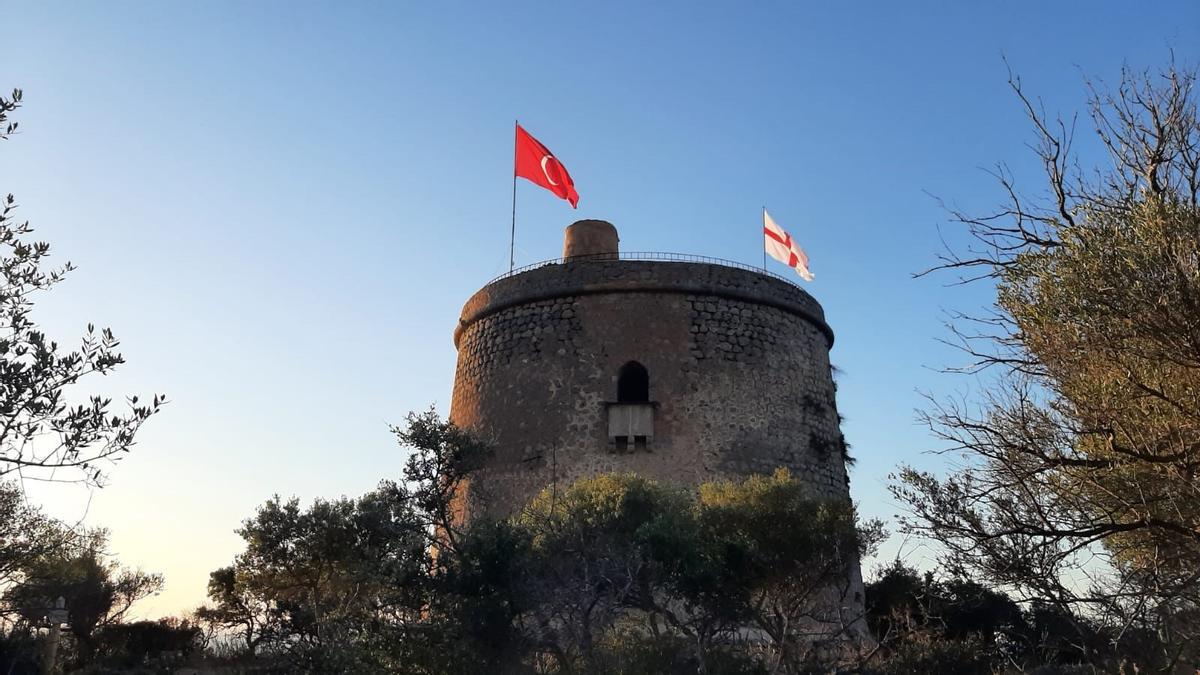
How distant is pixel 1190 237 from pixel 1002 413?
6.29 feet

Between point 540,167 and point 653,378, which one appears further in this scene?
point 540,167

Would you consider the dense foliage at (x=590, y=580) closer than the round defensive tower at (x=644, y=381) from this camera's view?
Yes

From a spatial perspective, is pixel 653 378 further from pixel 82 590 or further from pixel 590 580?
pixel 82 590

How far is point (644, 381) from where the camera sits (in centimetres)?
1573

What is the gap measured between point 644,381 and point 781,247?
14.8 feet

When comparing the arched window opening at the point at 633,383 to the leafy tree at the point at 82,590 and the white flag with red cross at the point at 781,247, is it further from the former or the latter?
the leafy tree at the point at 82,590

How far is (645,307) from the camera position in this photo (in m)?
15.8

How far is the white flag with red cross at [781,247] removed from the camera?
1812cm

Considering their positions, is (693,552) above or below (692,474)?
below

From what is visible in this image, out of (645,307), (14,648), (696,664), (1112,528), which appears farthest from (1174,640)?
(14,648)

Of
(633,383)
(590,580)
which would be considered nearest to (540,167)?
(633,383)

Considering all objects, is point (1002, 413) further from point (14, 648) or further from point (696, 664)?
point (14, 648)

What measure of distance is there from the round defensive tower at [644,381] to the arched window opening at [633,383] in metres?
0.03

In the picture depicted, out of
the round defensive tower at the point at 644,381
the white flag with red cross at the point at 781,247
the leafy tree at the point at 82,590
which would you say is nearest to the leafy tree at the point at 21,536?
the leafy tree at the point at 82,590
